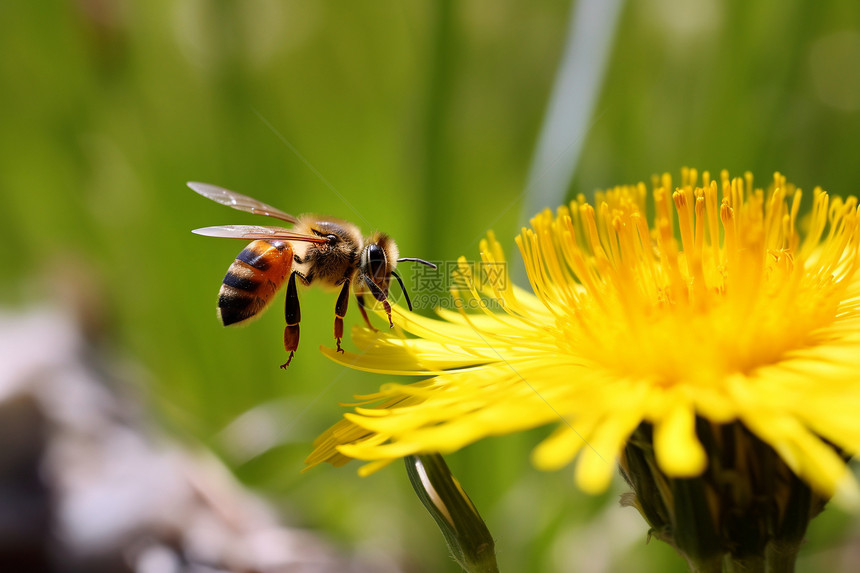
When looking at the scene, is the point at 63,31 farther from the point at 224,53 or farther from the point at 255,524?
the point at 255,524

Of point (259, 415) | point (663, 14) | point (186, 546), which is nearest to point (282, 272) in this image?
point (186, 546)

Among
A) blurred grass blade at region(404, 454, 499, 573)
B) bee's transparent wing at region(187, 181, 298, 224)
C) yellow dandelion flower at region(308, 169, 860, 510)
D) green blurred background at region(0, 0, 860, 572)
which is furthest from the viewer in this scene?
green blurred background at region(0, 0, 860, 572)

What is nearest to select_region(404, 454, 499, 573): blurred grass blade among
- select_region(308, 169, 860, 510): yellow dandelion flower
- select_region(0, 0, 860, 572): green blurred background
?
select_region(308, 169, 860, 510): yellow dandelion flower

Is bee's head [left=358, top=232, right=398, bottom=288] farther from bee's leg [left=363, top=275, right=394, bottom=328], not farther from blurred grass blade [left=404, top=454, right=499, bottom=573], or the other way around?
blurred grass blade [left=404, top=454, right=499, bottom=573]

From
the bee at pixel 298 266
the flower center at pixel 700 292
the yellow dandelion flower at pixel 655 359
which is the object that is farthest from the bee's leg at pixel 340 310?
the flower center at pixel 700 292

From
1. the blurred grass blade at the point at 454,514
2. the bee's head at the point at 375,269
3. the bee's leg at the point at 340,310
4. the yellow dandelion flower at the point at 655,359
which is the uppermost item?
the bee's head at the point at 375,269

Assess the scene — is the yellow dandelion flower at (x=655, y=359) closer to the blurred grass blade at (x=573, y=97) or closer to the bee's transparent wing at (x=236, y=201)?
the bee's transparent wing at (x=236, y=201)
